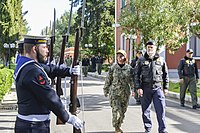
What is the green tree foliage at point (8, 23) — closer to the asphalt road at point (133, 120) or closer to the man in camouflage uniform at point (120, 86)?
the asphalt road at point (133, 120)

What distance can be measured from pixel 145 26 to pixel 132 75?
32.5 ft

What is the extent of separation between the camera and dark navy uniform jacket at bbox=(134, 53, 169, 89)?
7789mm

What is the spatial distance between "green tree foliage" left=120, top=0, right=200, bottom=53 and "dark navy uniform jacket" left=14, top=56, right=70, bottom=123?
13033 mm

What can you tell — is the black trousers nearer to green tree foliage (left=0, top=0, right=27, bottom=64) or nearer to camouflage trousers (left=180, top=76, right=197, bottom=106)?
camouflage trousers (left=180, top=76, right=197, bottom=106)

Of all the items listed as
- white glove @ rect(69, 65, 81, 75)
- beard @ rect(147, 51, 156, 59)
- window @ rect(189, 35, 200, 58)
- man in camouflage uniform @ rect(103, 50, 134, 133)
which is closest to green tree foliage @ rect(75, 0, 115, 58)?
window @ rect(189, 35, 200, 58)

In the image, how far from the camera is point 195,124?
994 centimetres

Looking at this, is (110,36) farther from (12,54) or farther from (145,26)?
Answer: (145,26)

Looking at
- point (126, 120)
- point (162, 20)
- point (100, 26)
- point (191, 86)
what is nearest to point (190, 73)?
point (191, 86)

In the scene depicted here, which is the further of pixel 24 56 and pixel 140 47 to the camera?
pixel 140 47

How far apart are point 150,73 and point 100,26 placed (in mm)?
36898

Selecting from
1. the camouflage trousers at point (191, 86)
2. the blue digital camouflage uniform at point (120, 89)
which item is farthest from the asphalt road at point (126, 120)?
the blue digital camouflage uniform at point (120, 89)

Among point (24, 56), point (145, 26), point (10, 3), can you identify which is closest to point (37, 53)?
point (24, 56)

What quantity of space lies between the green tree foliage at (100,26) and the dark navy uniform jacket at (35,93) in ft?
129

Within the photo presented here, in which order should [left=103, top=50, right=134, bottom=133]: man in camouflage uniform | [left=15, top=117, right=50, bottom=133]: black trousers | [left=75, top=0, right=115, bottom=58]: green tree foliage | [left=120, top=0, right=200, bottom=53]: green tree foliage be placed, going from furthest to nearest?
[left=75, top=0, right=115, bottom=58]: green tree foliage < [left=120, top=0, right=200, bottom=53]: green tree foliage < [left=103, top=50, right=134, bottom=133]: man in camouflage uniform < [left=15, top=117, right=50, bottom=133]: black trousers
